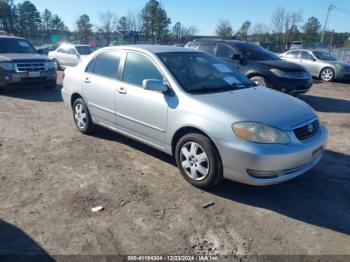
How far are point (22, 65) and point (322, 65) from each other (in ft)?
40.9

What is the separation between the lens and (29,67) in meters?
9.57

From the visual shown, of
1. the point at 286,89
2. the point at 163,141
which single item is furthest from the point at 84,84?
the point at 286,89

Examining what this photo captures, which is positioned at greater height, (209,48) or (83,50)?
(209,48)

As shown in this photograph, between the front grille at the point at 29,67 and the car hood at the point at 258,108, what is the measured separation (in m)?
7.37

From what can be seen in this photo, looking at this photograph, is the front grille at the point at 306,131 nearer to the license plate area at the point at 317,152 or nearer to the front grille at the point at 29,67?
the license plate area at the point at 317,152

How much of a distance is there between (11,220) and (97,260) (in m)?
1.17

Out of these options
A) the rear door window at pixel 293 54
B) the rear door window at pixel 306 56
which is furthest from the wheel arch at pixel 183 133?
the rear door window at pixel 293 54

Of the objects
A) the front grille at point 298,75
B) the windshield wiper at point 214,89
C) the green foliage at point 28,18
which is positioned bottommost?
the front grille at point 298,75

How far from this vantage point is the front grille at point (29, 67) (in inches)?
369

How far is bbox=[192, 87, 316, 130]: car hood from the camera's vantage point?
360 cm

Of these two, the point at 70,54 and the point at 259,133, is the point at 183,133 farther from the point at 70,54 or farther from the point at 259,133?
the point at 70,54

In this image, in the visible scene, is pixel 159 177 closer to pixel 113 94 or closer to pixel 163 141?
pixel 163 141

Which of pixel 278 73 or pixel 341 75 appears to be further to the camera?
pixel 341 75

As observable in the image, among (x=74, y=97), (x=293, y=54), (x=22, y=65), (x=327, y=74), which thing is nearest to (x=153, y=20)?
(x=293, y=54)
